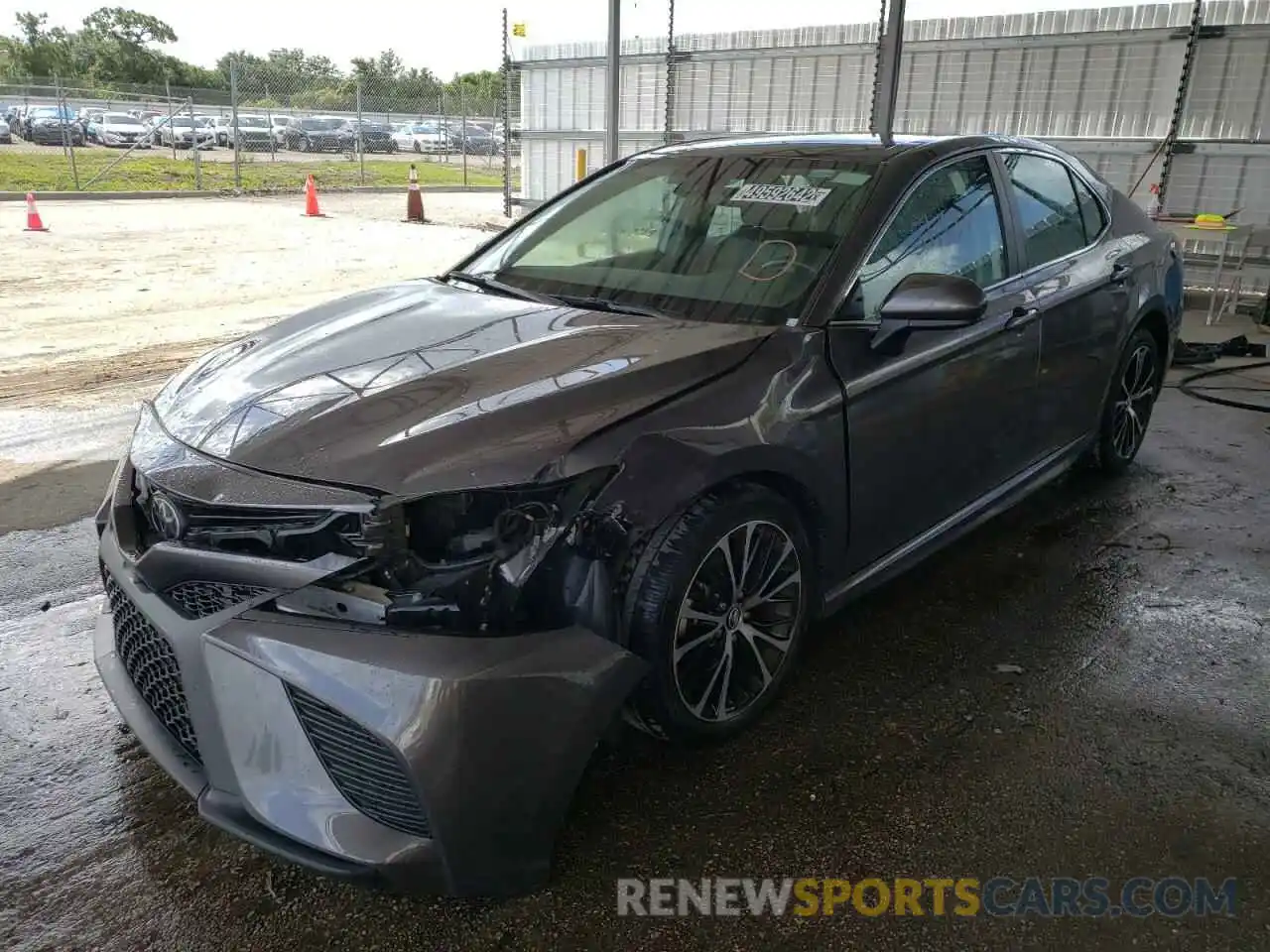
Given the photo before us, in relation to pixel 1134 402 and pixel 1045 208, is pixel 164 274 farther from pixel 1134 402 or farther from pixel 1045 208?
pixel 1134 402

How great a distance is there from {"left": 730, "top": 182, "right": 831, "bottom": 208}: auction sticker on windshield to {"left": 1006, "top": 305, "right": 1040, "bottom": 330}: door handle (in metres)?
0.82

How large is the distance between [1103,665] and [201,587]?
2.69 metres

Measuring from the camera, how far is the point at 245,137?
2877 cm

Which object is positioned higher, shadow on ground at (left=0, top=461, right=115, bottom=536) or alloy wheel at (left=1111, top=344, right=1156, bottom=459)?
alloy wheel at (left=1111, top=344, right=1156, bottom=459)

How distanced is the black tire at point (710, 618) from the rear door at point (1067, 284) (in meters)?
1.59

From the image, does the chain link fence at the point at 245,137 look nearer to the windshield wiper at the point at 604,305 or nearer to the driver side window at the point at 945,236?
the windshield wiper at the point at 604,305

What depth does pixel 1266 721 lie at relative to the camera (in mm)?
2861

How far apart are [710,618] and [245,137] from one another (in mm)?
30591

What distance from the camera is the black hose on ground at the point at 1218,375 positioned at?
6082mm

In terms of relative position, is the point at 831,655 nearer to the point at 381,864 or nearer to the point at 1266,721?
the point at 1266,721

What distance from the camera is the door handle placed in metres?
3.37

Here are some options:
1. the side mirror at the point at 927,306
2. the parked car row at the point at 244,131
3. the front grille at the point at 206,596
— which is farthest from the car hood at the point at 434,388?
the parked car row at the point at 244,131

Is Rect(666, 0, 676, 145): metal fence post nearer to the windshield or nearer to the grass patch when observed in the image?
the windshield

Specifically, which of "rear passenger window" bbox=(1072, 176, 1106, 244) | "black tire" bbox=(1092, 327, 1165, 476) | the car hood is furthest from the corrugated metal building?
the car hood
